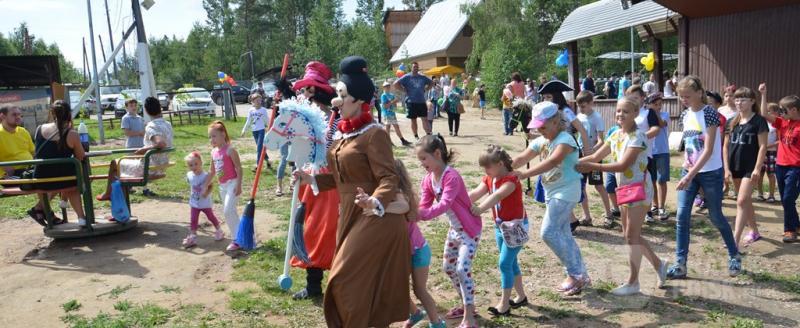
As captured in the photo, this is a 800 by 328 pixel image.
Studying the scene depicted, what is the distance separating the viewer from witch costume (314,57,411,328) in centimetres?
339

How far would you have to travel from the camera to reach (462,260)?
167 inches

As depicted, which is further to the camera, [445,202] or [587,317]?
[587,317]

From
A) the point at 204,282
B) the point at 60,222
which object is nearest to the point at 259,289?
the point at 204,282

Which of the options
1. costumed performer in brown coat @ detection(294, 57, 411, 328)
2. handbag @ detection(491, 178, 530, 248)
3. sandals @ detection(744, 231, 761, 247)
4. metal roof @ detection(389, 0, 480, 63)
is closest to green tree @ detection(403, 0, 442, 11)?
metal roof @ detection(389, 0, 480, 63)

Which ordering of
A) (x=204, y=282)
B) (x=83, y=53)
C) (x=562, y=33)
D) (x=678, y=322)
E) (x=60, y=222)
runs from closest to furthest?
(x=678, y=322)
(x=204, y=282)
(x=60, y=222)
(x=562, y=33)
(x=83, y=53)

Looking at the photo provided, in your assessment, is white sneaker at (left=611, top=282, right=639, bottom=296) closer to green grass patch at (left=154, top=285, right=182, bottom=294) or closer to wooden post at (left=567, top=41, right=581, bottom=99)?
green grass patch at (left=154, top=285, right=182, bottom=294)

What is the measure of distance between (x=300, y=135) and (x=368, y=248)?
1.28 metres

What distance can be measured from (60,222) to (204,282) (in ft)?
9.94

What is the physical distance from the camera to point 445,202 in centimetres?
405

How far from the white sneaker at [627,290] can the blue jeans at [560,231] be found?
0.45 metres

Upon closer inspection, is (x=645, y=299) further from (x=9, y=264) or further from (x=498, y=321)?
(x=9, y=264)

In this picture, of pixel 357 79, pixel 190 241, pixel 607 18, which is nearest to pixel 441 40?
pixel 607 18

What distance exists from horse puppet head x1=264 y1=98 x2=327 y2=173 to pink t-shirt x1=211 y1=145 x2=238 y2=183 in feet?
7.69

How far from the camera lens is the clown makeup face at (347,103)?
3562 millimetres
